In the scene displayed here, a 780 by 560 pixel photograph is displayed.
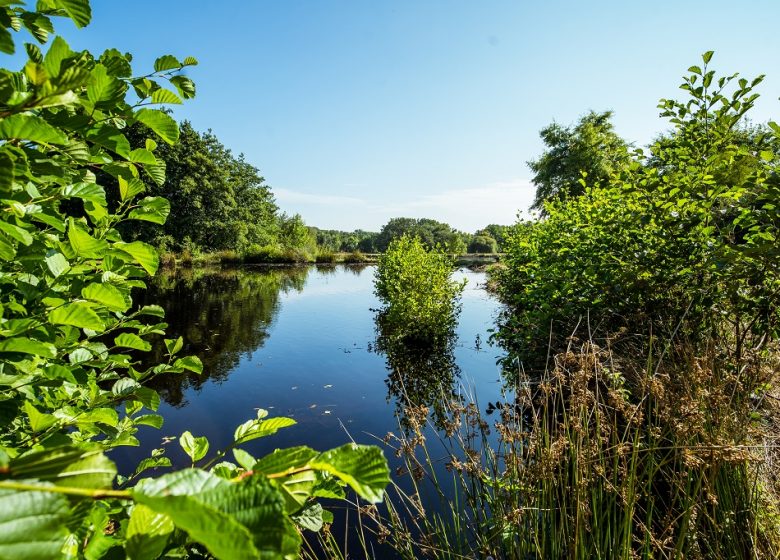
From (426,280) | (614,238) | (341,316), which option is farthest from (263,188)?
(614,238)

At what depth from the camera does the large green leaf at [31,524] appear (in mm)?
326

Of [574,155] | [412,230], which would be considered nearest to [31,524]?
[574,155]

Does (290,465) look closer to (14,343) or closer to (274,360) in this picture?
(14,343)

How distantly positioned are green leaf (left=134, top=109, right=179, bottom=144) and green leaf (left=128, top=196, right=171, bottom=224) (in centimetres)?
22

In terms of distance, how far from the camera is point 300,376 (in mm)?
8664

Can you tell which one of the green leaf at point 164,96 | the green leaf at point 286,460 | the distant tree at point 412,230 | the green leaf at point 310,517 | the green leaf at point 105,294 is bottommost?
the green leaf at point 310,517

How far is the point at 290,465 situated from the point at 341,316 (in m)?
15.4

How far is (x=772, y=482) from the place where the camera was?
2406mm

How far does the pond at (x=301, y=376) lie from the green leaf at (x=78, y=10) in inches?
94.7

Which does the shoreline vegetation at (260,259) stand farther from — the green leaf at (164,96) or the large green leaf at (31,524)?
the large green leaf at (31,524)

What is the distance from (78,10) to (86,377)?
3.14 feet

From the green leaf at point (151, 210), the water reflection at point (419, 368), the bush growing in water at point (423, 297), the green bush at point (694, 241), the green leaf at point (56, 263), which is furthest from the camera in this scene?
the bush growing in water at point (423, 297)

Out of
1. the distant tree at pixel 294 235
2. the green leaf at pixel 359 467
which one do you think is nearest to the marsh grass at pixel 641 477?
the green leaf at pixel 359 467

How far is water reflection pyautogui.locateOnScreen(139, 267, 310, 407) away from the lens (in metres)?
8.41
